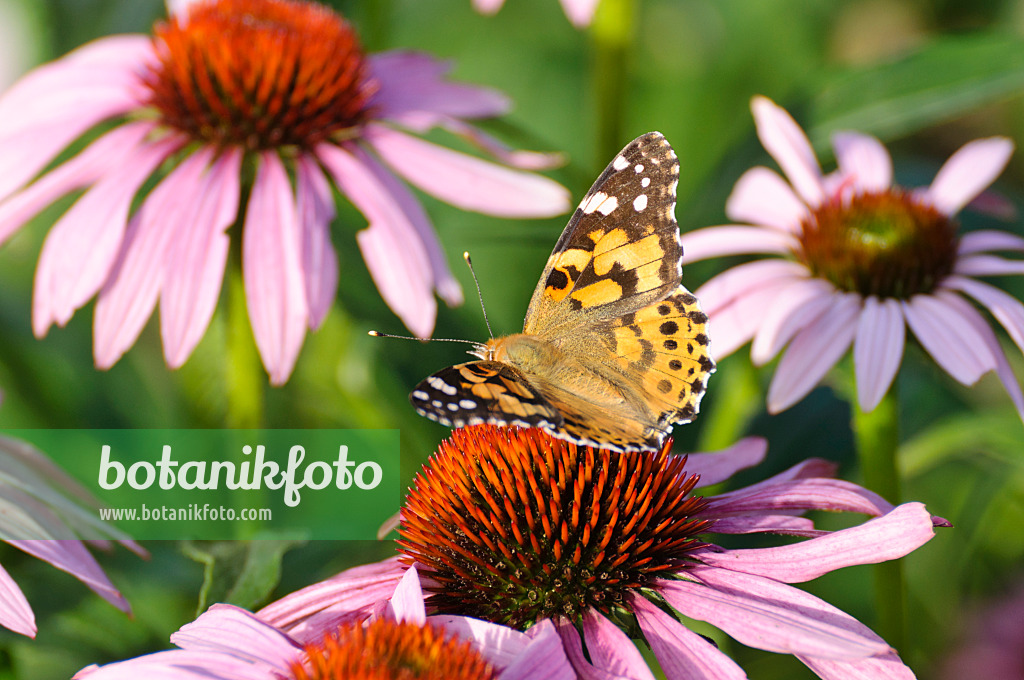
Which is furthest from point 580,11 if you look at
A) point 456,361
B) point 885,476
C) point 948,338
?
point 885,476

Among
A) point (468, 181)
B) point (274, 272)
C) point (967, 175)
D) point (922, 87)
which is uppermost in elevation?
point (922, 87)

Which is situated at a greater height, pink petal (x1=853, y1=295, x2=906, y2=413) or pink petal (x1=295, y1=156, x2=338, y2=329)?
pink petal (x1=295, y1=156, x2=338, y2=329)

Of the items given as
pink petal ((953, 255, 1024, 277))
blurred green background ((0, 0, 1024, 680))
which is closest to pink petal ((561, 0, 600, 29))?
blurred green background ((0, 0, 1024, 680))

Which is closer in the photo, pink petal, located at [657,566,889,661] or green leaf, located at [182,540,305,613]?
pink petal, located at [657,566,889,661]

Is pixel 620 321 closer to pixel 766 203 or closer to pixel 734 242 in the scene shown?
pixel 734 242

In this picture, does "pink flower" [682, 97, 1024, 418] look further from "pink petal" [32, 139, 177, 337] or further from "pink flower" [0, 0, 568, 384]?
"pink petal" [32, 139, 177, 337]

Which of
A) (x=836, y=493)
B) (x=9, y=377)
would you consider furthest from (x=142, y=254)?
(x=836, y=493)
